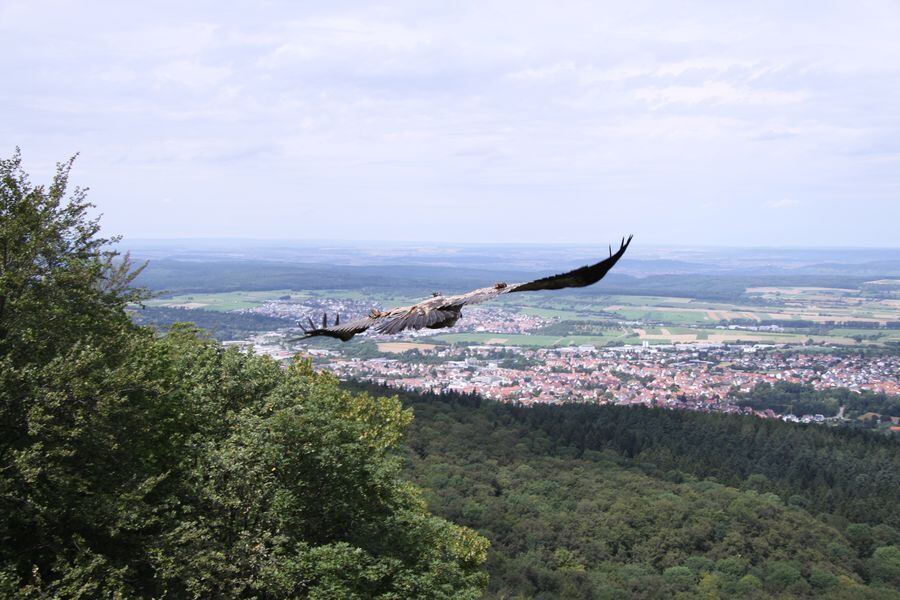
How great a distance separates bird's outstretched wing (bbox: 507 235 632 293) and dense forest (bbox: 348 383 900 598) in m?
36.3

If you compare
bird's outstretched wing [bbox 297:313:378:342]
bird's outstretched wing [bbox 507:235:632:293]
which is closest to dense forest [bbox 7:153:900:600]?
bird's outstretched wing [bbox 297:313:378:342]

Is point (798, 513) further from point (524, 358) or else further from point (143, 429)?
point (524, 358)

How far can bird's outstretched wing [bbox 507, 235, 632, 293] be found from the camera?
16.1ft

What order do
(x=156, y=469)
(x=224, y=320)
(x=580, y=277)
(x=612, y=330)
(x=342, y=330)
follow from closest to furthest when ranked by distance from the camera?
1. (x=580, y=277)
2. (x=342, y=330)
3. (x=156, y=469)
4. (x=224, y=320)
5. (x=612, y=330)

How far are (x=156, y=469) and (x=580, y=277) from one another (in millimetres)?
13794

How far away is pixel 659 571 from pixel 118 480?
42.6 meters

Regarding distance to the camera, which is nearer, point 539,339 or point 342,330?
point 342,330

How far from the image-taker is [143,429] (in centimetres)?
1595

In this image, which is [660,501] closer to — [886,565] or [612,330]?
[886,565]

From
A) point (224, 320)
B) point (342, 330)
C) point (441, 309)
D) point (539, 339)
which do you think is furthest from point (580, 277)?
point (539, 339)

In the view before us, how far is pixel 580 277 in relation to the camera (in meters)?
5.10

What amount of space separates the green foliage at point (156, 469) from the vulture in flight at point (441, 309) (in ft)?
31.6

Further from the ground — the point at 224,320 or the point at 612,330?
the point at 224,320

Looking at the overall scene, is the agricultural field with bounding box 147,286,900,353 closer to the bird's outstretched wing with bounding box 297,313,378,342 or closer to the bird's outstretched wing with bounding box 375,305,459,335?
the bird's outstretched wing with bounding box 375,305,459,335
